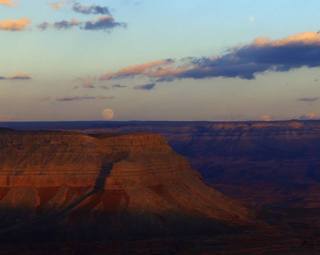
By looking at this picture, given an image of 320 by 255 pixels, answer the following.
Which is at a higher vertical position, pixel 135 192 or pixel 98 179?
pixel 98 179

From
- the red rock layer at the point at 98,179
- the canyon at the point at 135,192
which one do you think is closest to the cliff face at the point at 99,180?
the red rock layer at the point at 98,179

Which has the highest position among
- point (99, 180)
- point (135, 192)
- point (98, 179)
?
point (98, 179)

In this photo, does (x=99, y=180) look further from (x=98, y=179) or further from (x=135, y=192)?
(x=135, y=192)

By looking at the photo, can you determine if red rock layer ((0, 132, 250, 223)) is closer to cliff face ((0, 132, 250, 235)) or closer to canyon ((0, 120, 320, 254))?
cliff face ((0, 132, 250, 235))

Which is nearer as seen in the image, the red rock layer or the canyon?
the canyon

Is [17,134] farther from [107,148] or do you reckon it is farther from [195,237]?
[195,237]

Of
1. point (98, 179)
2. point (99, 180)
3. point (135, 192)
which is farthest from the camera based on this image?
point (98, 179)

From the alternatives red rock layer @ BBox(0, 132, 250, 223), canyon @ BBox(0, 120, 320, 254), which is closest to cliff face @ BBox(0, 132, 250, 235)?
red rock layer @ BBox(0, 132, 250, 223)

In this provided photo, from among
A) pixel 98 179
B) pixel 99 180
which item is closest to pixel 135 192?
pixel 99 180

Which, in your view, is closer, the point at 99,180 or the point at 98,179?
the point at 99,180
